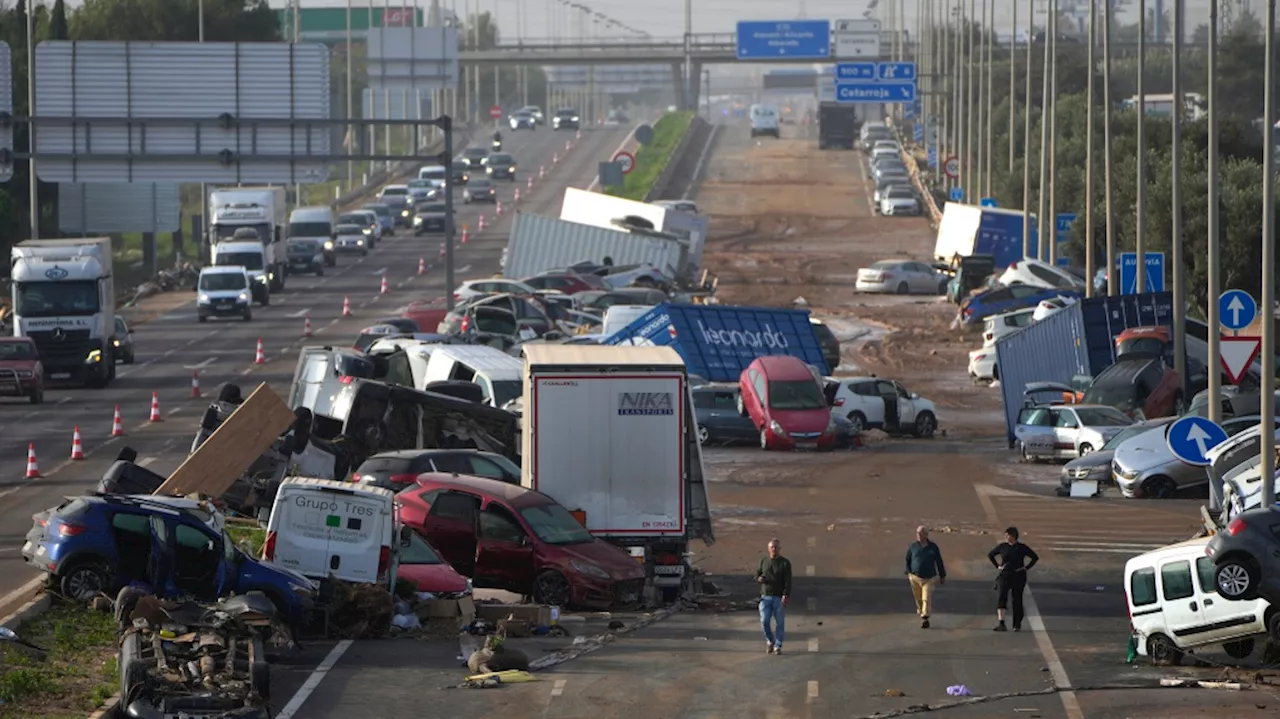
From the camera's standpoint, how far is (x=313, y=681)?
1919 centimetres

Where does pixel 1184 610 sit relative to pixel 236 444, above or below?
below

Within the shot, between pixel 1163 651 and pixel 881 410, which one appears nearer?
pixel 1163 651

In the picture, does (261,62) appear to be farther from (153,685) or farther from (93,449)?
(153,685)

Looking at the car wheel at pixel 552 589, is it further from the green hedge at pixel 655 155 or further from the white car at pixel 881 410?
the green hedge at pixel 655 155

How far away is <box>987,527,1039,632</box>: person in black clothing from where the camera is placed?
73.8 feet

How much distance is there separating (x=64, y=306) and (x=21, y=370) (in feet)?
11.2

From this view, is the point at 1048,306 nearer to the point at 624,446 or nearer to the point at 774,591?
the point at 624,446

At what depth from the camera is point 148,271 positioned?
298 feet

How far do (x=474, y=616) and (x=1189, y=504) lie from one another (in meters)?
14.8

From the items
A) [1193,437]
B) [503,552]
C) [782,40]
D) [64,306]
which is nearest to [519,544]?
[503,552]

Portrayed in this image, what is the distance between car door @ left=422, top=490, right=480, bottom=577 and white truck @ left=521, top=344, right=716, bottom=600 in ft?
3.27

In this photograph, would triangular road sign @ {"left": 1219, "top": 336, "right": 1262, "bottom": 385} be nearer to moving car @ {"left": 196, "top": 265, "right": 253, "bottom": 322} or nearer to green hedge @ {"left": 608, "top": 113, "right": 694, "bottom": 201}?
Result: moving car @ {"left": 196, "top": 265, "right": 253, "bottom": 322}

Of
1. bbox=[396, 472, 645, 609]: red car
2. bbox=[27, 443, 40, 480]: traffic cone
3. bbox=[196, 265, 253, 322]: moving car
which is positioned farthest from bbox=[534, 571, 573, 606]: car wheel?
bbox=[196, 265, 253, 322]: moving car

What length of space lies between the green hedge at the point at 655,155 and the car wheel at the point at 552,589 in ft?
274
